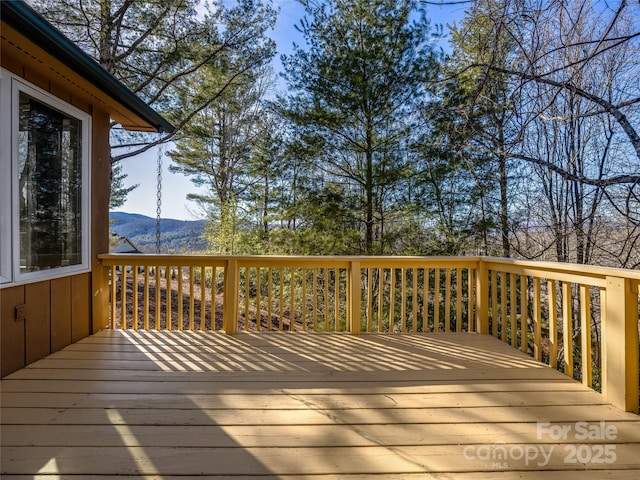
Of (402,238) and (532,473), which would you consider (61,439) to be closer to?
(532,473)

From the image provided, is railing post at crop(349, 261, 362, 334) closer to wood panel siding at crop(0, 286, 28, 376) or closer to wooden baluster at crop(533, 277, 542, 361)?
wooden baluster at crop(533, 277, 542, 361)

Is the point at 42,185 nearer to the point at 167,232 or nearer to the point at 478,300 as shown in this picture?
the point at 478,300

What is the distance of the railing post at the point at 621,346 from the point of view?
183 cm

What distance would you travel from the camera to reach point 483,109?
4816 mm

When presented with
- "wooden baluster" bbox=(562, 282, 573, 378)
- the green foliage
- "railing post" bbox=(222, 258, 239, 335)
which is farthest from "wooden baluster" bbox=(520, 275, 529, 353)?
the green foliage

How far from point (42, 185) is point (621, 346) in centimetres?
432

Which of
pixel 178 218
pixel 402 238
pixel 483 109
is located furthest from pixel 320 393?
pixel 178 218

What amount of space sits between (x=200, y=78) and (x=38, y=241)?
5.66 metres

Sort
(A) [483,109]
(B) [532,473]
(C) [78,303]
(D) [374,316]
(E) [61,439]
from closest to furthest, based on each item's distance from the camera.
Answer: (B) [532,473], (E) [61,439], (C) [78,303], (A) [483,109], (D) [374,316]

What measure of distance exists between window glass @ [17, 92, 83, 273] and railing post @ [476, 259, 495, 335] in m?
4.08

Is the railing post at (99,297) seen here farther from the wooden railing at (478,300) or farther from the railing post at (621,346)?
the railing post at (621,346)

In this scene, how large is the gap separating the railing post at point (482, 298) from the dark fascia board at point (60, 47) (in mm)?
3931

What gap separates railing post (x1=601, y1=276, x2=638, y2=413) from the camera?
1830 millimetres

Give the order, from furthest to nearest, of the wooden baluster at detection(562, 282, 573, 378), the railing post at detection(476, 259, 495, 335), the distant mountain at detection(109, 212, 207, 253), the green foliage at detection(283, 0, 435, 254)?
the distant mountain at detection(109, 212, 207, 253), the green foliage at detection(283, 0, 435, 254), the railing post at detection(476, 259, 495, 335), the wooden baluster at detection(562, 282, 573, 378)
